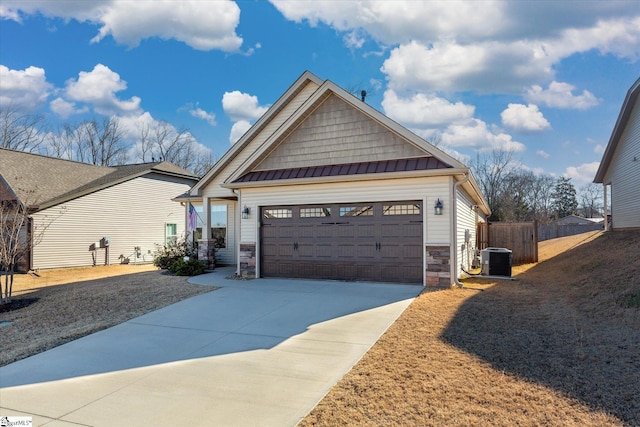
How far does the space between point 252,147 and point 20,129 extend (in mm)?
30318

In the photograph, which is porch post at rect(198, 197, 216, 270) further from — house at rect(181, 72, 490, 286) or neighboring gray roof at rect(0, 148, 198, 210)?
neighboring gray roof at rect(0, 148, 198, 210)

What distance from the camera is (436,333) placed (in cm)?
603

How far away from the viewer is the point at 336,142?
37.1ft

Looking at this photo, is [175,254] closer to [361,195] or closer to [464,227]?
[361,195]

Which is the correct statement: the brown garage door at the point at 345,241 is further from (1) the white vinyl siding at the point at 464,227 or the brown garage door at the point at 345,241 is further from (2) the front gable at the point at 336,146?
(1) the white vinyl siding at the point at 464,227

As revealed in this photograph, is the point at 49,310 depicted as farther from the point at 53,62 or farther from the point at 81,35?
the point at 53,62

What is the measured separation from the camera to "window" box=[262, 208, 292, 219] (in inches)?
462

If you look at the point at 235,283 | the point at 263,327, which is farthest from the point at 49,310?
the point at 263,327

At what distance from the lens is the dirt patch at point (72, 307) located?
6727mm

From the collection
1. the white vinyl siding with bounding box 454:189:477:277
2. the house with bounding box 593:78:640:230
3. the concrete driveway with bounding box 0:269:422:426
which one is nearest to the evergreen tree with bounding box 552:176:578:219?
the house with bounding box 593:78:640:230

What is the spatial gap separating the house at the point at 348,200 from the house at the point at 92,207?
9.91 m

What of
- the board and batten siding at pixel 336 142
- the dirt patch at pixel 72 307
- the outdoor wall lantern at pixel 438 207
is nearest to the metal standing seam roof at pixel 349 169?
the board and batten siding at pixel 336 142

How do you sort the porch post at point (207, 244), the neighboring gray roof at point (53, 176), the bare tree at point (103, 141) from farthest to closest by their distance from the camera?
the bare tree at point (103, 141) < the neighboring gray roof at point (53, 176) < the porch post at point (207, 244)

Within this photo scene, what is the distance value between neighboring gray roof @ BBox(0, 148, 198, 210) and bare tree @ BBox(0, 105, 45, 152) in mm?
17297
